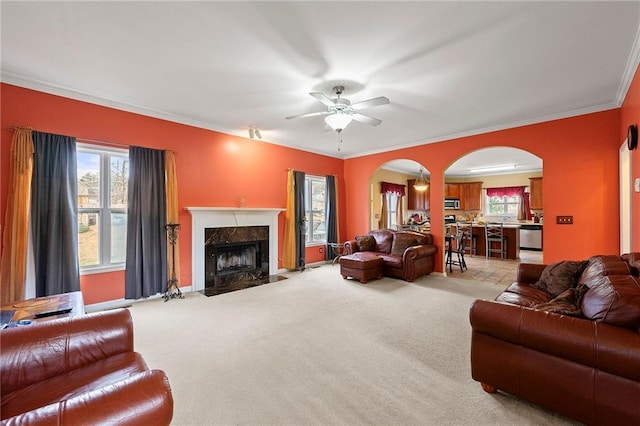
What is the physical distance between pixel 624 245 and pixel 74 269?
22.8 feet

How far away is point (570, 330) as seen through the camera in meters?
1.62

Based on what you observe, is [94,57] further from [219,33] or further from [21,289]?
[21,289]

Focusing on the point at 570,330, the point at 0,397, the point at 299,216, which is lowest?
the point at 0,397

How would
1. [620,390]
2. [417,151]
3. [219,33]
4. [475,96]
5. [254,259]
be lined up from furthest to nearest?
[417,151] < [254,259] < [475,96] < [219,33] < [620,390]

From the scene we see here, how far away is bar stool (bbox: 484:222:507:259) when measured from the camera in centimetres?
757

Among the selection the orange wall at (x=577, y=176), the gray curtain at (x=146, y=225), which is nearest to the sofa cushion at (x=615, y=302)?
the orange wall at (x=577, y=176)

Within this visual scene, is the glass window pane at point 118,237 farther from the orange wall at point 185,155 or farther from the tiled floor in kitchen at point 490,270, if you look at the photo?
the tiled floor in kitchen at point 490,270

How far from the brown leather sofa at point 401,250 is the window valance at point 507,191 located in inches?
245

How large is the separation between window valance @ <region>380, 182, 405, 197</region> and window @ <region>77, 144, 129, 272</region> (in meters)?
6.86

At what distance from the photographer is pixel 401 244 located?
18.1 feet

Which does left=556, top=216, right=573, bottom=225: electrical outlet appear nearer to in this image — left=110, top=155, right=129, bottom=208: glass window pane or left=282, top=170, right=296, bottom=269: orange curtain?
left=282, top=170, right=296, bottom=269: orange curtain

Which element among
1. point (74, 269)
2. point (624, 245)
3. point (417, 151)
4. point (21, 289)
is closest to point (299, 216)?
point (417, 151)

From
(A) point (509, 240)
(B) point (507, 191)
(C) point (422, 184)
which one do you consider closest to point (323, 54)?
(C) point (422, 184)

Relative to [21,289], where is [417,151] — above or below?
above
